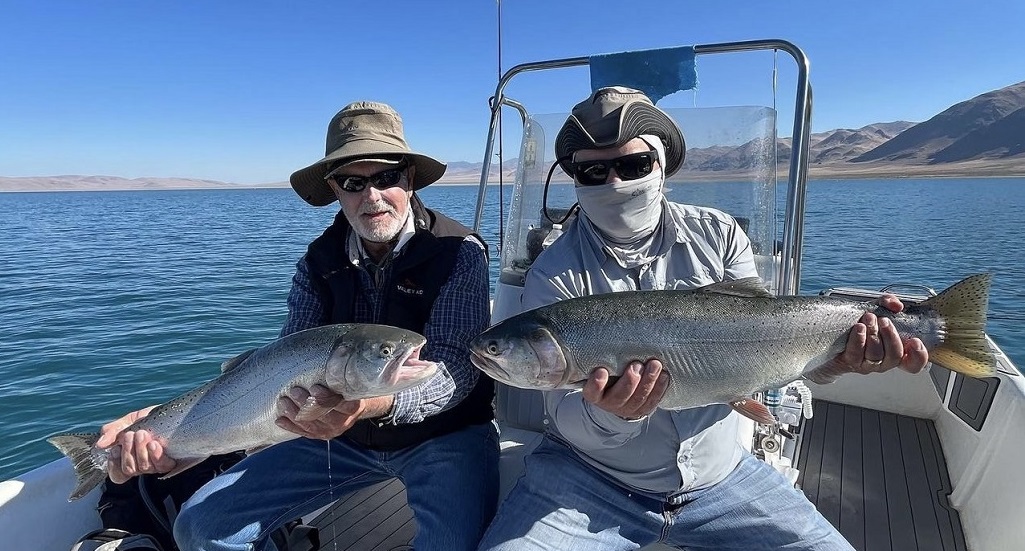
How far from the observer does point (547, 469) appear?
128 inches

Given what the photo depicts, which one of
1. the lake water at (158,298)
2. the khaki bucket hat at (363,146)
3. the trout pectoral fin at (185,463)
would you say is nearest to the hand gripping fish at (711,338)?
the khaki bucket hat at (363,146)

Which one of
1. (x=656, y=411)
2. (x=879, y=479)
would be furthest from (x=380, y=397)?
(x=879, y=479)

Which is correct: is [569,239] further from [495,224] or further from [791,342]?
[495,224]

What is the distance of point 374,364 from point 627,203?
1.65 m

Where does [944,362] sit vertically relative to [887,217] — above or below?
above

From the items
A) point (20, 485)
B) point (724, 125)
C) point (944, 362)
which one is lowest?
point (20, 485)

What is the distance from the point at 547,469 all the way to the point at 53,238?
1646 inches

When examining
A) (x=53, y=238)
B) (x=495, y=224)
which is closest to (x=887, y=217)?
(x=495, y=224)

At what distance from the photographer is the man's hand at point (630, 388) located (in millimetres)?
2693

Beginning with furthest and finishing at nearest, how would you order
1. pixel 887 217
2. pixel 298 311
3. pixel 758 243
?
pixel 887 217, pixel 758 243, pixel 298 311

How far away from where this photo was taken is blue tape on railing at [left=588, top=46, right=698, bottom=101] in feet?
14.8

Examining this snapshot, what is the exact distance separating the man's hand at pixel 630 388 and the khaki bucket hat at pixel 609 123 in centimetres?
128

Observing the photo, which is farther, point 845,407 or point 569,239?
point 845,407

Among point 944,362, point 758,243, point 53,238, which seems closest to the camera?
point 944,362
